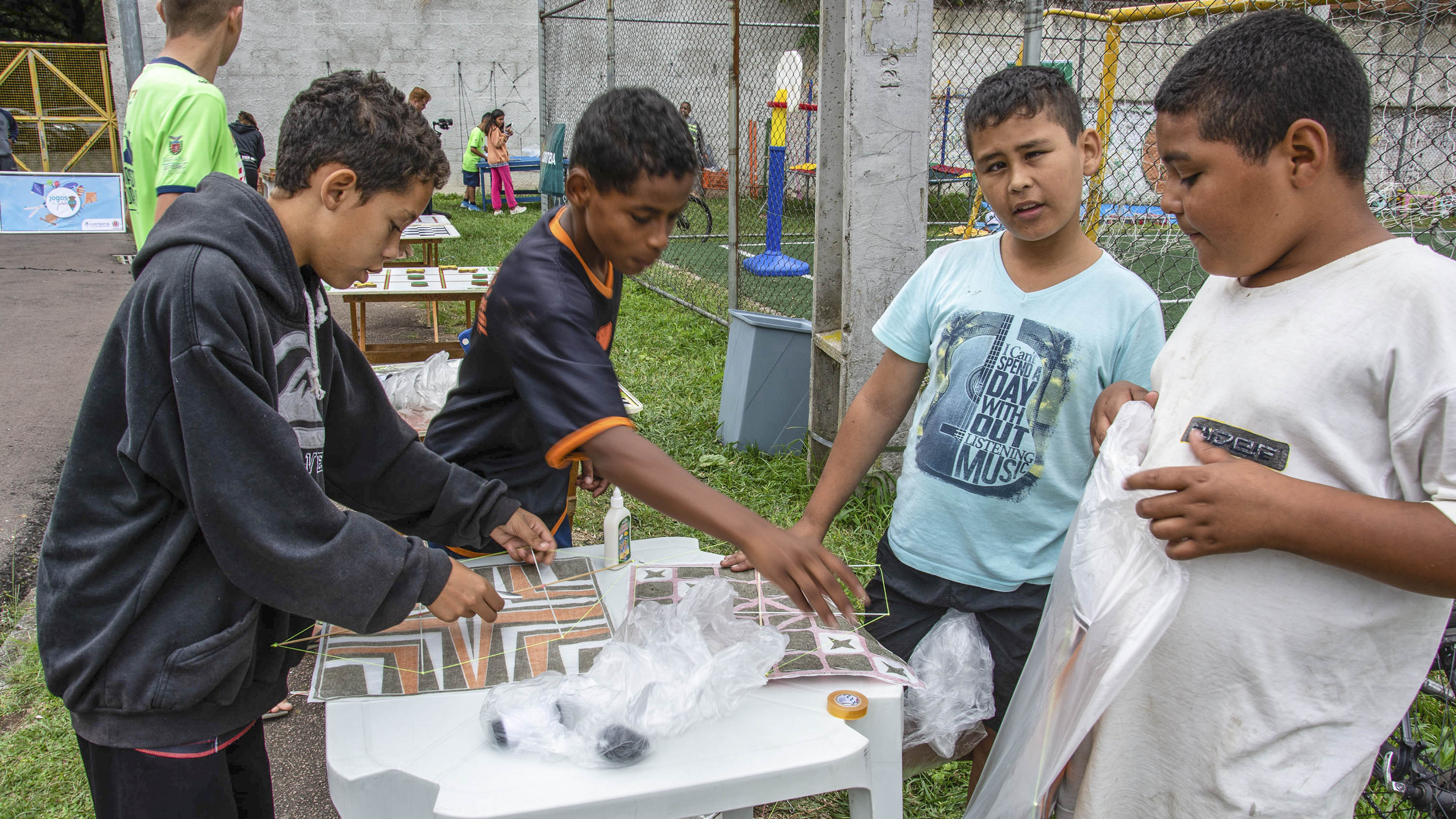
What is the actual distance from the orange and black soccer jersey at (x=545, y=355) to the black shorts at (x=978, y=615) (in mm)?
761

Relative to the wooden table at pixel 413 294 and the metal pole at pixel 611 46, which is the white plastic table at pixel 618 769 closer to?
the wooden table at pixel 413 294

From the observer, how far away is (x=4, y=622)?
10.4ft

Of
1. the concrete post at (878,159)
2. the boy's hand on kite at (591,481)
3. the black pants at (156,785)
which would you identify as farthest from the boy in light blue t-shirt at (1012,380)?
the concrete post at (878,159)

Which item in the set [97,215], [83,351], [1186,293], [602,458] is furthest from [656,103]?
[97,215]

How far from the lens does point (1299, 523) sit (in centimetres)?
116

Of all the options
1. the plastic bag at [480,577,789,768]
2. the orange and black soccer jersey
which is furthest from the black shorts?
the orange and black soccer jersey

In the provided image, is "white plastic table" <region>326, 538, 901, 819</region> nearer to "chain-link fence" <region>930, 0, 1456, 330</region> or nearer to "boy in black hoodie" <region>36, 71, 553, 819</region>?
"boy in black hoodie" <region>36, 71, 553, 819</region>

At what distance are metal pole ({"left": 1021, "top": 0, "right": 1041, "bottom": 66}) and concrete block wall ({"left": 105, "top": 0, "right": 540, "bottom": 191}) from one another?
568 inches

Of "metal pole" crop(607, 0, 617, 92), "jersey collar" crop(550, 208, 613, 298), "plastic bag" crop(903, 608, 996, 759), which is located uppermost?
"metal pole" crop(607, 0, 617, 92)

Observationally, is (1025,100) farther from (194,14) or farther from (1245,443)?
(194,14)

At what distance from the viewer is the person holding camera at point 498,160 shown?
14812mm

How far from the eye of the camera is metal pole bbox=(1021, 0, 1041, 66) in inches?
131

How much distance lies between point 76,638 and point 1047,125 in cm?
183

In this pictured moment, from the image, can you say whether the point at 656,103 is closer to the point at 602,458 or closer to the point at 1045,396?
the point at 602,458
